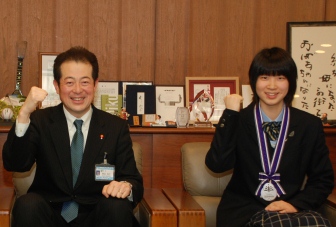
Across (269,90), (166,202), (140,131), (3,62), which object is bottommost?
(166,202)

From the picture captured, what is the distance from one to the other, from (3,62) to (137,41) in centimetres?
99

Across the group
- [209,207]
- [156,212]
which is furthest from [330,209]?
[156,212]

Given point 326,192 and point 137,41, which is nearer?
point 326,192

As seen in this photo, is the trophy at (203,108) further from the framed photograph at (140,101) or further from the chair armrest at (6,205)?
the chair armrest at (6,205)

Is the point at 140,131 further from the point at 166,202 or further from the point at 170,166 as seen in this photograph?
the point at 166,202

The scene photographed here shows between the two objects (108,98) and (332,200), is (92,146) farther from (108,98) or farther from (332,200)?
(332,200)

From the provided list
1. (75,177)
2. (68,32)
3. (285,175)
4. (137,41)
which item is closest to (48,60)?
(68,32)

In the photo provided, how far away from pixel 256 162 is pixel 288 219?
17.1 inches

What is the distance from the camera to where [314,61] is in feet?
13.9

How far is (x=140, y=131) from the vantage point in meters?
3.65

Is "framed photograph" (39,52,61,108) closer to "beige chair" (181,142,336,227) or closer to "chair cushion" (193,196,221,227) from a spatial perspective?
"beige chair" (181,142,336,227)

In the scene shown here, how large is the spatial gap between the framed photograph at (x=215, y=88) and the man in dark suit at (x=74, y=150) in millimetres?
1229

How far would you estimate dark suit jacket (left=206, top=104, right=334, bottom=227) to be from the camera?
9.62 ft

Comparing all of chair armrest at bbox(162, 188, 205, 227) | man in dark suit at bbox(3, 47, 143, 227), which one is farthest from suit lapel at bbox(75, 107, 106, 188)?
chair armrest at bbox(162, 188, 205, 227)
